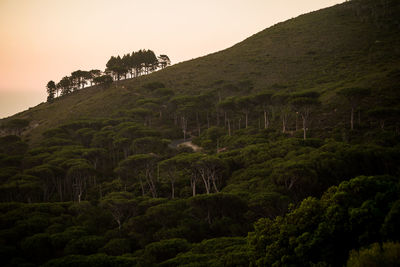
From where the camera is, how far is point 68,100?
124062 mm

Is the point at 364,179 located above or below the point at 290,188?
above

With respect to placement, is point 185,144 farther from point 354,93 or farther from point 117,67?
point 117,67

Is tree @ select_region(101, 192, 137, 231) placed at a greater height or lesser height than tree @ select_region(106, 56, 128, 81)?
lesser

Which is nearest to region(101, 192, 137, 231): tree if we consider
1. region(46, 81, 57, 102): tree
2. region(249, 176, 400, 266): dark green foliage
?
region(249, 176, 400, 266): dark green foliage

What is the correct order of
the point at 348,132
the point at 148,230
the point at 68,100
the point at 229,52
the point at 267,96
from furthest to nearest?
the point at 229,52
the point at 68,100
the point at 267,96
the point at 348,132
the point at 148,230

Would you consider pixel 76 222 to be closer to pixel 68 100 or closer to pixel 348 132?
pixel 348 132

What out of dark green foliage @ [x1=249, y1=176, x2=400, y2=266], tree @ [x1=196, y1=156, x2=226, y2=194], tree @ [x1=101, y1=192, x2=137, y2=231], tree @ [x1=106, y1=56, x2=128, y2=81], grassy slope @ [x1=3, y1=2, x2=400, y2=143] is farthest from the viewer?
tree @ [x1=106, y1=56, x2=128, y2=81]

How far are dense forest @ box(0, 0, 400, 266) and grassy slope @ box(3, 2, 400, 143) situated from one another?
783mm

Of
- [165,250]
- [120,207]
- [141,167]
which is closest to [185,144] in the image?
[141,167]

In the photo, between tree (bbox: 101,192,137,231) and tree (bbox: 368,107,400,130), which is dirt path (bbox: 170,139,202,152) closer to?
tree (bbox: 101,192,137,231)

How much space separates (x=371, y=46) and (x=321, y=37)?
79.6 feet

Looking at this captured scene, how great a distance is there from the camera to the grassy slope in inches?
3755

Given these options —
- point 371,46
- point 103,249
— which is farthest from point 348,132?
point 371,46

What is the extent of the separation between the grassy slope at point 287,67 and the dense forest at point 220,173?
783mm
